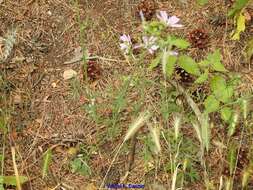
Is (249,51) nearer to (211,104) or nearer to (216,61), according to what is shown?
(216,61)

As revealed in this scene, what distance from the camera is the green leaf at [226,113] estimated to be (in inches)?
79.5

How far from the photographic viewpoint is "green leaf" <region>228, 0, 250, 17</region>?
7.04ft

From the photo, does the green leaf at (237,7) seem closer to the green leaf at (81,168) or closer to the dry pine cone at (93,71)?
the dry pine cone at (93,71)

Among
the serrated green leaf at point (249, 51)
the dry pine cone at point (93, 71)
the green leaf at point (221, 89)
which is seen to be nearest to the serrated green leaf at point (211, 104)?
the green leaf at point (221, 89)

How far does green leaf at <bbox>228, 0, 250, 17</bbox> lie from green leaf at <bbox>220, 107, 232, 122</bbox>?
0.45 meters

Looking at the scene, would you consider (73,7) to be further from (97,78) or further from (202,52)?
(202,52)

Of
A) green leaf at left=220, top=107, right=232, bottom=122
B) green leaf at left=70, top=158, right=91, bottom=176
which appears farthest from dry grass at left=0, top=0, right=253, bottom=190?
green leaf at left=220, top=107, right=232, bottom=122

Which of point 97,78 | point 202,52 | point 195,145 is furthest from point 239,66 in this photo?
point 97,78

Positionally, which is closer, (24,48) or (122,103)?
(122,103)

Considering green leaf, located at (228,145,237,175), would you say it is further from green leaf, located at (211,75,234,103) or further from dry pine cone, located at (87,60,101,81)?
dry pine cone, located at (87,60,101,81)

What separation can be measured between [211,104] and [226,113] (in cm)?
7

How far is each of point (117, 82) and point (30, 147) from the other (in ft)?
1.56

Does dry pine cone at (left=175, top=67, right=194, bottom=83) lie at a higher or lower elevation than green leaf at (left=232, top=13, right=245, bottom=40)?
lower

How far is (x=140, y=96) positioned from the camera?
223 centimetres
